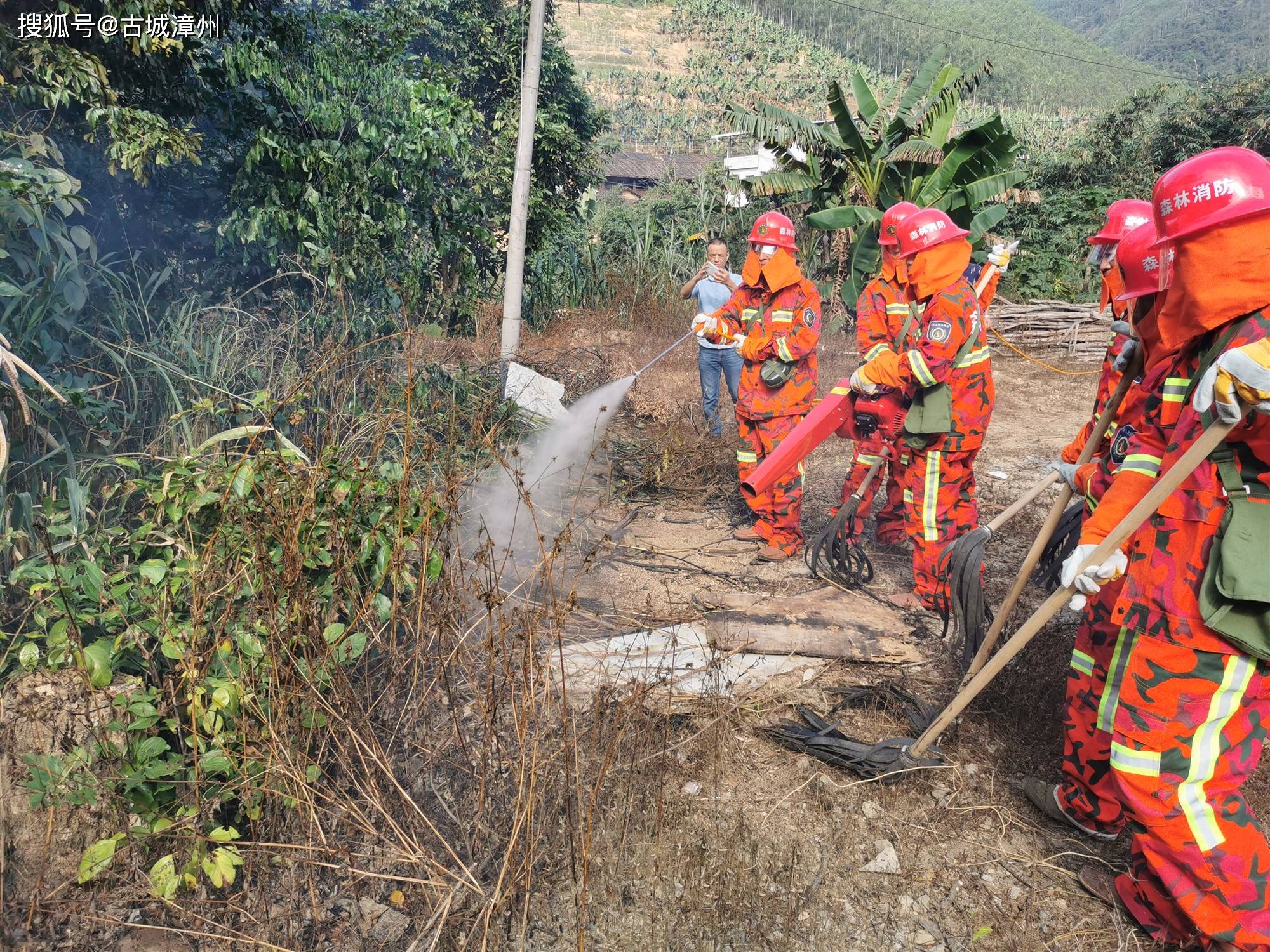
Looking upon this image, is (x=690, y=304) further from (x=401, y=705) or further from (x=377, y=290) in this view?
(x=401, y=705)

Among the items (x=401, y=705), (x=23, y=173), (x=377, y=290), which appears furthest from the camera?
(x=377, y=290)

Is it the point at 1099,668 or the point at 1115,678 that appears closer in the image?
the point at 1115,678

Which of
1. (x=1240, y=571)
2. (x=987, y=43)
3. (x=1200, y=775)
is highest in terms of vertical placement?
(x=987, y=43)

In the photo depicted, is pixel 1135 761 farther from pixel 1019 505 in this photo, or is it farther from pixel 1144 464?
pixel 1019 505

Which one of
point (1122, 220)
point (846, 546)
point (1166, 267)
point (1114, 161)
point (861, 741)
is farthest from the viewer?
point (1114, 161)

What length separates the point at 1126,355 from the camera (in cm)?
336

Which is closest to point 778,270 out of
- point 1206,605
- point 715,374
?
point 715,374

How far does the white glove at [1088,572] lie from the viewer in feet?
8.39

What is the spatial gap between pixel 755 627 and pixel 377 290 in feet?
13.3

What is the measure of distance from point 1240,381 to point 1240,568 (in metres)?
0.48

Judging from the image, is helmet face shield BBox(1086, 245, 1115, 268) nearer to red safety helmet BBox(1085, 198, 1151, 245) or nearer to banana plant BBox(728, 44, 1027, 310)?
red safety helmet BBox(1085, 198, 1151, 245)

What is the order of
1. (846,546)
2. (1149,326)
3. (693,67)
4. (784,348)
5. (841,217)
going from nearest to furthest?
(1149,326), (846,546), (784,348), (841,217), (693,67)

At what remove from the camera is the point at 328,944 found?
248cm

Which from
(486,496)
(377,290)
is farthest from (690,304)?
(486,496)
